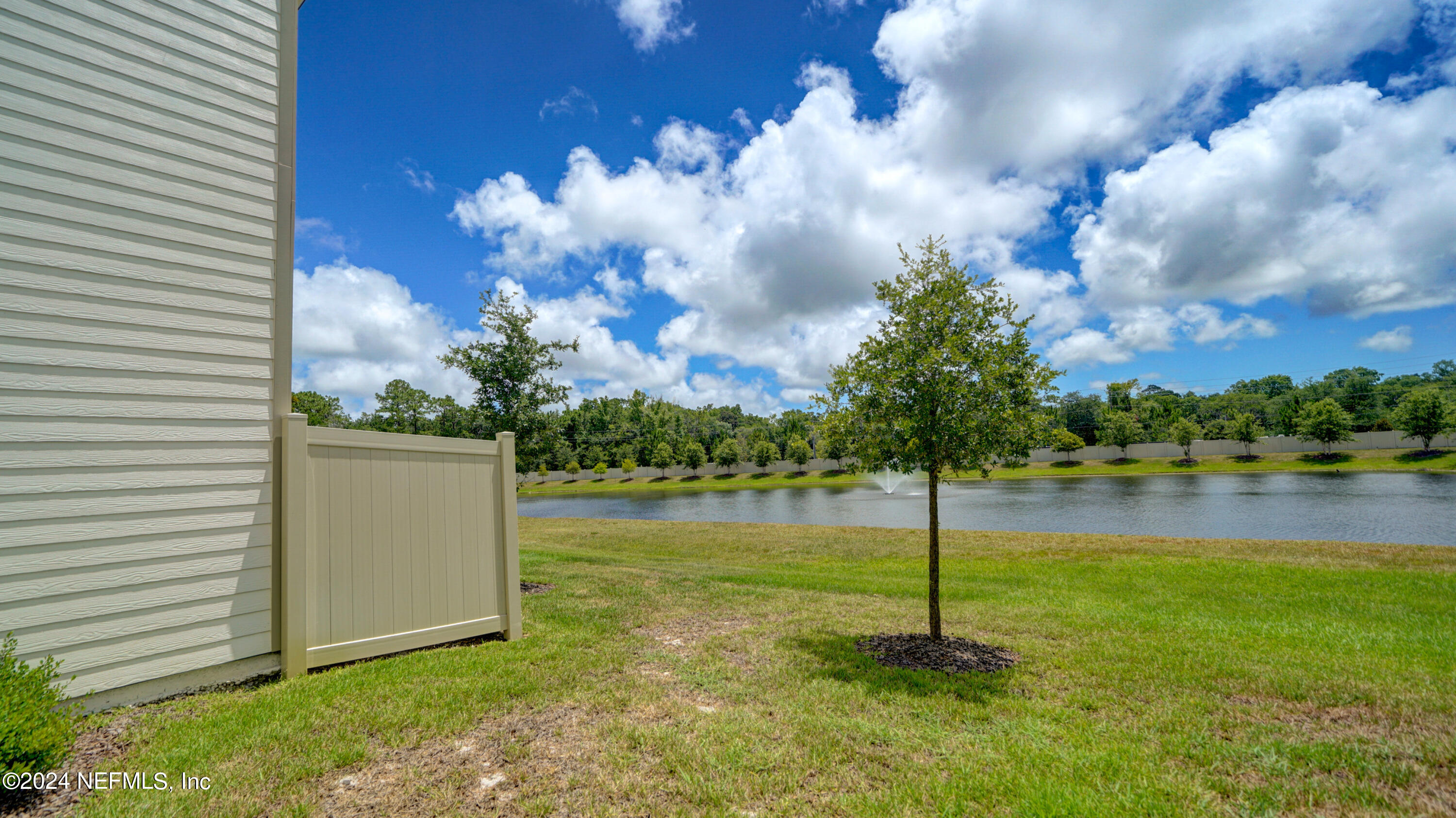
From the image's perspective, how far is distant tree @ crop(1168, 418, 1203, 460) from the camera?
59344 millimetres

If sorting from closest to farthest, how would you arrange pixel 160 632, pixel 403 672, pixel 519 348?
pixel 160 632 < pixel 403 672 < pixel 519 348

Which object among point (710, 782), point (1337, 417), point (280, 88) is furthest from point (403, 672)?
point (1337, 417)

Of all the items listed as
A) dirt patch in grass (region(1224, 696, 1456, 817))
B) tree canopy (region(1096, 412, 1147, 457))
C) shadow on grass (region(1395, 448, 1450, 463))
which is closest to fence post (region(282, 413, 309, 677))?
dirt patch in grass (region(1224, 696, 1456, 817))

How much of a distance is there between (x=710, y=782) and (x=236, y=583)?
3.98m

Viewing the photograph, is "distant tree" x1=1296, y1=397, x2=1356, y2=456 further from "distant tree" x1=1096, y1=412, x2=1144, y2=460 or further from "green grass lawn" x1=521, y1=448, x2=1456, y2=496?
"distant tree" x1=1096, y1=412, x2=1144, y2=460

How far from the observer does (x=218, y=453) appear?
4.49 m

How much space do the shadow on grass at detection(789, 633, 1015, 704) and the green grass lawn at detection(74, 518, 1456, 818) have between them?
1.1 inches

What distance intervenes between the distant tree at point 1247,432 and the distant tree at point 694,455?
57596mm

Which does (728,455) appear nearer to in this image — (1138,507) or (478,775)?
(1138,507)

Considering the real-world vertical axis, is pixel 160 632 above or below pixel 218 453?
below

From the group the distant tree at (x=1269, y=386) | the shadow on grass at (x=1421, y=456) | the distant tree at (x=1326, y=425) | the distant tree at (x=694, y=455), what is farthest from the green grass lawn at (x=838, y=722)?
the distant tree at (x=1269, y=386)

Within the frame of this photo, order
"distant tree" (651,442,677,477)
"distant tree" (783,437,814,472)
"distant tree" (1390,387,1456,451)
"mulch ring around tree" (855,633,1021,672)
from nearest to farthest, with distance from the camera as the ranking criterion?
"mulch ring around tree" (855,633,1021,672)
"distant tree" (1390,387,1456,451)
"distant tree" (783,437,814,472)
"distant tree" (651,442,677,477)

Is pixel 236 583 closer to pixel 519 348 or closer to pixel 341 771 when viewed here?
pixel 341 771

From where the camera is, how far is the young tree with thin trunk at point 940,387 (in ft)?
19.1
